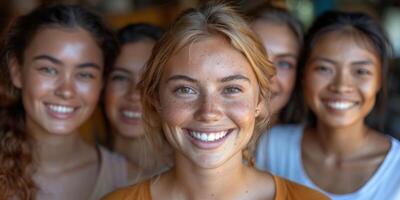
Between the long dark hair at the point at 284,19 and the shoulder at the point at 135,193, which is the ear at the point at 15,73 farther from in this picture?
the long dark hair at the point at 284,19

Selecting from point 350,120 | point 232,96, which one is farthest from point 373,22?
point 232,96

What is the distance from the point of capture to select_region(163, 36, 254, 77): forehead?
6.33ft

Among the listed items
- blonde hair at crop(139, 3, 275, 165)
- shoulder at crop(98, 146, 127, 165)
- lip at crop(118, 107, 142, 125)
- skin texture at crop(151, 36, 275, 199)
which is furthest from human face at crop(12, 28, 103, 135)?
skin texture at crop(151, 36, 275, 199)

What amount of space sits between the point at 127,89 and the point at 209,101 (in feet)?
3.70

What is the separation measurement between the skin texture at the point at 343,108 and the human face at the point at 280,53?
0.12 m

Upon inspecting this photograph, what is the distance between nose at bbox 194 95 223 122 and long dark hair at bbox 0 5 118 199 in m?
1.00

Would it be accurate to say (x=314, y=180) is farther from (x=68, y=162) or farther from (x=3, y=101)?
(x=3, y=101)

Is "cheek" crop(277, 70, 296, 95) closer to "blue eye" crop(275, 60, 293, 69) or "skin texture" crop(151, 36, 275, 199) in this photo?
"blue eye" crop(275, 60, 293, 69)

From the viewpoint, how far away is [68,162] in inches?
109

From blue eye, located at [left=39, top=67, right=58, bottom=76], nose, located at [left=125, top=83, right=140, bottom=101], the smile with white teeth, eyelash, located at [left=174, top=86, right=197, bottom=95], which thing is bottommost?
the smile with white teeth

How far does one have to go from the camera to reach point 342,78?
2623 millimetres

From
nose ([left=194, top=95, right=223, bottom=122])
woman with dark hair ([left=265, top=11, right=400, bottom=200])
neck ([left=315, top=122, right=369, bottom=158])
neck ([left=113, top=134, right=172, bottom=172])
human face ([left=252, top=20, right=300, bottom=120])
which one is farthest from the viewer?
human face ([left=252, top=20, right=300, bottom=120])

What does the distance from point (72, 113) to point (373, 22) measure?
147 cm

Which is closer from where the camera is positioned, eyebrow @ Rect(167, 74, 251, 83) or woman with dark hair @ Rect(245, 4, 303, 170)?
eyebrow @ Rect(167, 74, 251, 83)
